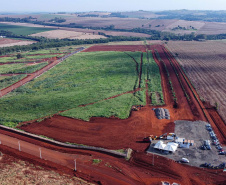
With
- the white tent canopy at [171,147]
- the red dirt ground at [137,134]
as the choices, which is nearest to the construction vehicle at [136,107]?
the red dirt ground at [137,134]

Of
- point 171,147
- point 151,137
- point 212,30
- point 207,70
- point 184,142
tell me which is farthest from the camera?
point 212,30

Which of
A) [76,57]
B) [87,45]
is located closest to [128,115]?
[76,57]

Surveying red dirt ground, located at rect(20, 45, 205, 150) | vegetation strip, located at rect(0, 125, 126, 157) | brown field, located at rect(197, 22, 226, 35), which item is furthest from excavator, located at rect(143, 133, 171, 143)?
brown field, located at rect(197, 22, 226, 35)

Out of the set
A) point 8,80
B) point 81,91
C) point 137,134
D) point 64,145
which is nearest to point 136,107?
point 137,134

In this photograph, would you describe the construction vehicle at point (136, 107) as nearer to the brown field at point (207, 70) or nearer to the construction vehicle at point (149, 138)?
the construction vehicle at point (149, 138)

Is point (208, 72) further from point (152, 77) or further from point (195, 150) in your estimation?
point (195, 150)

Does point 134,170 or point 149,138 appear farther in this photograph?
point 149,138

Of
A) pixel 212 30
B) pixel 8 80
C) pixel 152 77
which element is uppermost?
pixel 212 30
